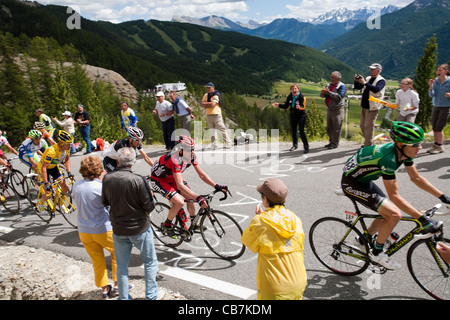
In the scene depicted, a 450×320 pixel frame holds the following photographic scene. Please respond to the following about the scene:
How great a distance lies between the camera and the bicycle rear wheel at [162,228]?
5723mm

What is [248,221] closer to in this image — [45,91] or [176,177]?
[176,177]

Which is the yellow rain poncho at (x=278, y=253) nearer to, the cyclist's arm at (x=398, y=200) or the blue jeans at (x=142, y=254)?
the cyclist's arm at (x=398, y=200)

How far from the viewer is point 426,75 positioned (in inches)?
2606

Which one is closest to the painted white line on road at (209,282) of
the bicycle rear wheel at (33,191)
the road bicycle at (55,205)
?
the road bicycle at (55,205)

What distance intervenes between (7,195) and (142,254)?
631cm

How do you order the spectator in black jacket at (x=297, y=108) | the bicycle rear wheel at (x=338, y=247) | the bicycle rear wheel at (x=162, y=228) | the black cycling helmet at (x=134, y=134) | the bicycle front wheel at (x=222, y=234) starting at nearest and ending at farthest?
the bicycle rear wheel at (x=338, y=247) < the bicycle front wheel at (x=222, y=234) < the bicycle rear wheel at (x=162, y=228) < the black cycling helmet at (x=134, y=134) < the spectator in black jacket at (x=297, y=108)

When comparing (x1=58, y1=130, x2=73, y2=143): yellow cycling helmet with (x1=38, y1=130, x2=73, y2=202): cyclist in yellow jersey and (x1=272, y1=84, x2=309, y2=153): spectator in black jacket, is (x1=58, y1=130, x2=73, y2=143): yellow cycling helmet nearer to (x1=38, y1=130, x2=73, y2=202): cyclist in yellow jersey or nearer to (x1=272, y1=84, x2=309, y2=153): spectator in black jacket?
(x1=38, y1=130, x2=73, y2=202): cyclist in yellow jersey

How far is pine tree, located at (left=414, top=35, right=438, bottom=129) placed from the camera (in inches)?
2479

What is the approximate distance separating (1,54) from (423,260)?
264ft

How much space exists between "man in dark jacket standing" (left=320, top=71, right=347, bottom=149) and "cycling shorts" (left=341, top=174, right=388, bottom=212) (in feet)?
20.2

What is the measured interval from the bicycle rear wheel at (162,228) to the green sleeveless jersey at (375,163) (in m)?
3.02

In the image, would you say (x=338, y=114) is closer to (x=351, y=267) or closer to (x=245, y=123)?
(x=351, y=267)

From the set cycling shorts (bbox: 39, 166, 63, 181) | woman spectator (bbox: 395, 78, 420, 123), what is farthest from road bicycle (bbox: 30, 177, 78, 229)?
woman spectator (bbox: 395, 78, 420, 123)
